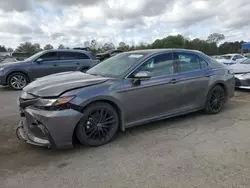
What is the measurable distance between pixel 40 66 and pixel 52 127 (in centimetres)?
627

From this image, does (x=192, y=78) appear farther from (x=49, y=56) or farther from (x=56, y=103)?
(x=49, y=56)

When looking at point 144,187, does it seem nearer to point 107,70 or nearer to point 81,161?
point 81,161

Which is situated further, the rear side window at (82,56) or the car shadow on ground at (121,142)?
the rear side window at (82,56)

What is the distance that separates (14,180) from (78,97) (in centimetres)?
129

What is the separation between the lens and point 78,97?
10.0 feet

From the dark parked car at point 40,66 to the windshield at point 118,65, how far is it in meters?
3.54

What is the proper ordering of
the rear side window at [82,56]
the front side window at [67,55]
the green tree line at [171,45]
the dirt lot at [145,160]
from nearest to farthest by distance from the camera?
the dirt lot at [145,160] < the front side window at [67,55] < the rear side window at [82,56] < the green tree line at [171,45]

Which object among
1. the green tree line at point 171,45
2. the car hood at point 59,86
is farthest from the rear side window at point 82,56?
the green tree line at point 171,45

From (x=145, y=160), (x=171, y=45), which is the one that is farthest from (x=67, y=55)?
(x=171, y=45)

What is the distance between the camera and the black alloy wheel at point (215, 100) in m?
4.72

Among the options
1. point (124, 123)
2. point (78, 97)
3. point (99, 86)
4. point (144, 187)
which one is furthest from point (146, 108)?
point (144, 187)

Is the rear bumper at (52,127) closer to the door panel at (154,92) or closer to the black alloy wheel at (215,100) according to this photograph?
the door panel at (154,92)

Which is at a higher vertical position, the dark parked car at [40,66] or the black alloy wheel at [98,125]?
the dark parked car at [40,66]

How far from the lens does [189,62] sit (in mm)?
4461
